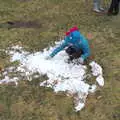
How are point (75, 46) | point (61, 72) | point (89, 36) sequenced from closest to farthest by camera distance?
point (61, 72) < point (75, 46) < point (89, 36)

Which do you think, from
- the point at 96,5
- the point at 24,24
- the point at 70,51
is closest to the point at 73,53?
the point at 70,51

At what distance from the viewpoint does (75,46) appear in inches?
262

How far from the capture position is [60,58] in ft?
22.8

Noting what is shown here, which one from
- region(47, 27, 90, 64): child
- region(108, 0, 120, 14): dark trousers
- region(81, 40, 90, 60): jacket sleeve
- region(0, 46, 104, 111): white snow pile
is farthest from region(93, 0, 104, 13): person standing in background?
region(81, 40, 90, 60): jacket sleeve

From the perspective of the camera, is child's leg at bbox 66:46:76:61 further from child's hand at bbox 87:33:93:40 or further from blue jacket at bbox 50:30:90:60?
child's hand at bbox 87:33:93:40

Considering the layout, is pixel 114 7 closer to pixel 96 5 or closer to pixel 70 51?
pixel 96 5

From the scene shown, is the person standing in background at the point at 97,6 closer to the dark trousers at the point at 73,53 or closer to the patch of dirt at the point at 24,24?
the patch of dirt at the point at 24,24

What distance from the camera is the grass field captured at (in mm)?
5648

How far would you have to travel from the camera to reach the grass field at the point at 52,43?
5.65 meters

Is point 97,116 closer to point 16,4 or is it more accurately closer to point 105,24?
point 105,24

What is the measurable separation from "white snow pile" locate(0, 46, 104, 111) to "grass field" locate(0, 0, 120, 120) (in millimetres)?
155

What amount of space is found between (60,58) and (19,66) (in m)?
0.97

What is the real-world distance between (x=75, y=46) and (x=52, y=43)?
1.23 m

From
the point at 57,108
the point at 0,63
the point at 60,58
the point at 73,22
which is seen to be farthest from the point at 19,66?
the point at 73,22
